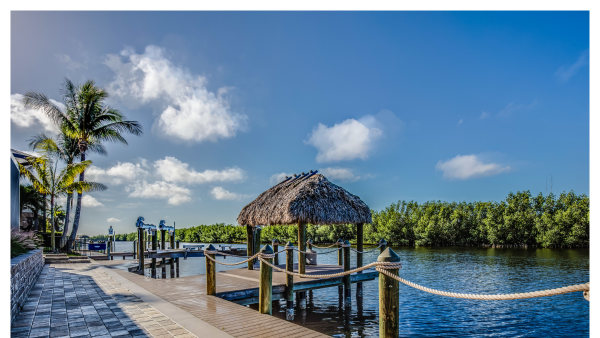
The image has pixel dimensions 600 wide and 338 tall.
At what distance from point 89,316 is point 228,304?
2.42 metres

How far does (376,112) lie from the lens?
39656 mm

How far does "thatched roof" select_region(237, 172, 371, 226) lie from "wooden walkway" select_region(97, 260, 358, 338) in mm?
1914

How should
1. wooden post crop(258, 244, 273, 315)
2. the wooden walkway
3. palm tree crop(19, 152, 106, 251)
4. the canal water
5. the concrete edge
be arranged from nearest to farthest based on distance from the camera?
1. the concrete edge
2. the wooden walkway
3. wooden post crop(258, 244, 273, 315)
4. the canal water
5. palm tree crop(19, 152, 106, 251)

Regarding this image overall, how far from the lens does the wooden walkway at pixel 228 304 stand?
5.14 m

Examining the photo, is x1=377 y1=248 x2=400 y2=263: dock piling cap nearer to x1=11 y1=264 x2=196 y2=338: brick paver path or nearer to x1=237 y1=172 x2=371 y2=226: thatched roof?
x1=11 y1=264 x2=196 y2=338: brick paver path

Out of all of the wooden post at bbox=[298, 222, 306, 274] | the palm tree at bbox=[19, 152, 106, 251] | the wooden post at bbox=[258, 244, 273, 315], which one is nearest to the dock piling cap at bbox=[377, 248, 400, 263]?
the wooden post at bbox=[258, 244, 273, 315]

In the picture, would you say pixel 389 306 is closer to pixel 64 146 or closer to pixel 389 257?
pixel 389 257

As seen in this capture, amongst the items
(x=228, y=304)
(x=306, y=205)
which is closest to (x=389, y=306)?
(x=228, y=304)

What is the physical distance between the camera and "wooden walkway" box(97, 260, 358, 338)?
16.9 ft

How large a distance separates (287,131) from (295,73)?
23.0 feet

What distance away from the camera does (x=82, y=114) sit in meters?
20.1

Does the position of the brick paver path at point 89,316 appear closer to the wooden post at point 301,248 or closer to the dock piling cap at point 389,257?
the dock piling cap at point 389,257

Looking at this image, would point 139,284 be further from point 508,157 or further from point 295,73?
point 508,157
